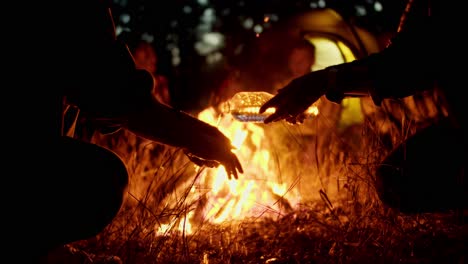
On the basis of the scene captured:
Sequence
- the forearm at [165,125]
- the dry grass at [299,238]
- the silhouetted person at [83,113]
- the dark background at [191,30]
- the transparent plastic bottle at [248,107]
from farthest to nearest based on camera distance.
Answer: the dark background at [191,30]
the transparent plastic bottle at [248,107]
the dry grass at [299,238]
the forearm at [165,125]
the silhouetted person at [83,113]

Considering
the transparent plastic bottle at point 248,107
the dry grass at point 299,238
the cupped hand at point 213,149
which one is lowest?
the dry grass at point 299,238

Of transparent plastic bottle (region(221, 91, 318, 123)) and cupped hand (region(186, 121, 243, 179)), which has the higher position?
transparent plastic bottle (region(221, 91, 318, 123))

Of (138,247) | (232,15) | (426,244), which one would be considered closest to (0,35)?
Answer: (138,247)

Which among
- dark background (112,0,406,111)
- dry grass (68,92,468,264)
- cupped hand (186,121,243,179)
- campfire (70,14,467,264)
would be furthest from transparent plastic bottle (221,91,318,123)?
dark background (112,0,406,111)

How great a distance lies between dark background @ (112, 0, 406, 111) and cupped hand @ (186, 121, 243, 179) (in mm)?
8324

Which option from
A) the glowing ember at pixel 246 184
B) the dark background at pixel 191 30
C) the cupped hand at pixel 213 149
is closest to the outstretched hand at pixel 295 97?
the cupped hand at pixel 213 149

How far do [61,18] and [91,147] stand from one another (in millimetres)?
564

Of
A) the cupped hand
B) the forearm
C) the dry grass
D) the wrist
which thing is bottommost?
the dry grass

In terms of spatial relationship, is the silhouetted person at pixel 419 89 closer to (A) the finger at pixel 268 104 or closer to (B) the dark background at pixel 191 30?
(A) the finger at pixel 268 104

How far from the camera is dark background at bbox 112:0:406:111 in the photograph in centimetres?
1059

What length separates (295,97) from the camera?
1.92 meters

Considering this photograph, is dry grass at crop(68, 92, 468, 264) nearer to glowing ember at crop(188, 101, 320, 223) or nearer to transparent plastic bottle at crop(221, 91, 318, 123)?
glowing ember at crop(188, 101, 320, 223)

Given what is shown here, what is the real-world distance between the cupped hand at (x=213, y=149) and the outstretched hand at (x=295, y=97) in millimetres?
274

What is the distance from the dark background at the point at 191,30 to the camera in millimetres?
10586
